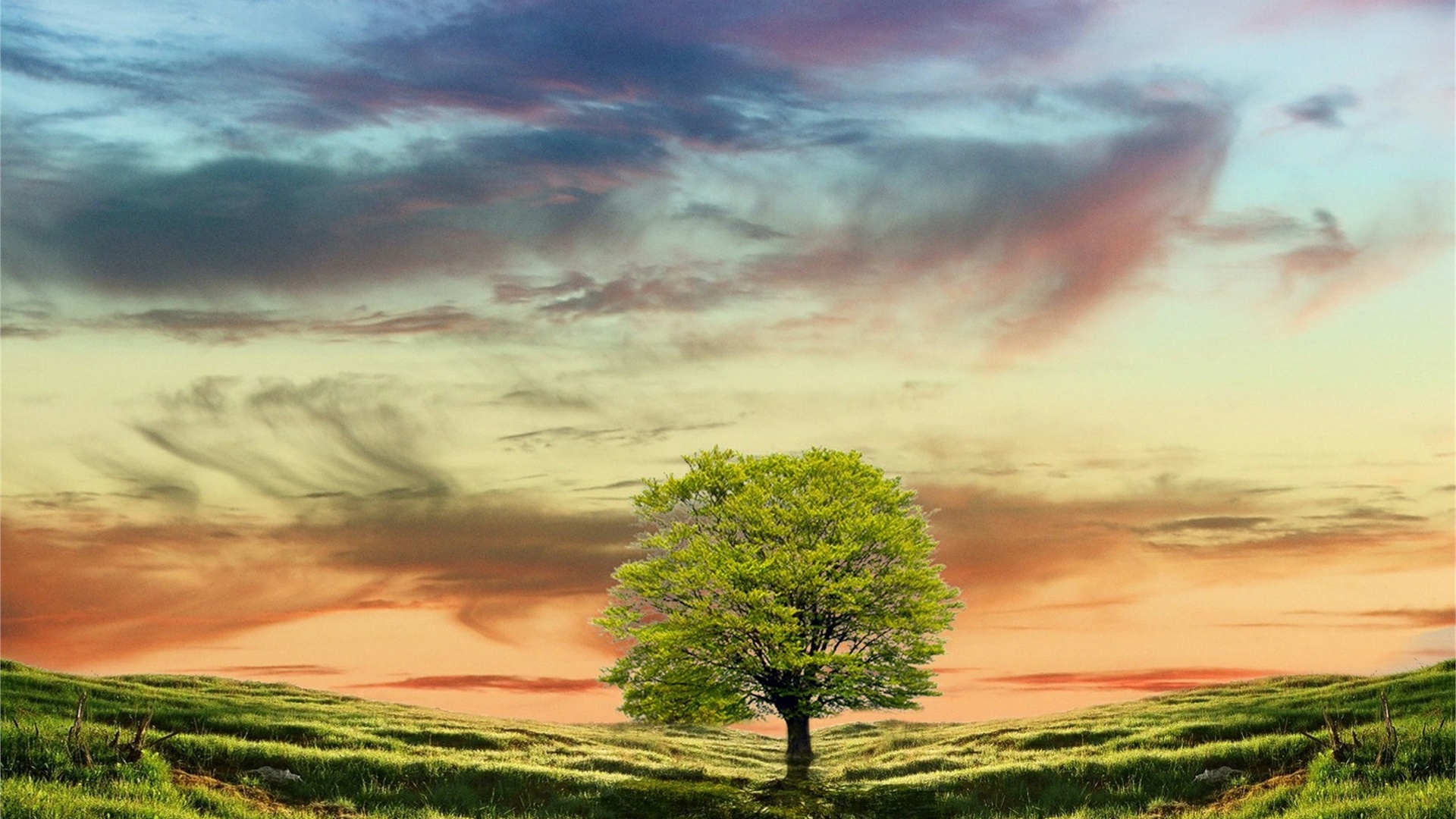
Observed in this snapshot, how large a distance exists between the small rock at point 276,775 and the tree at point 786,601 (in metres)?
14.9

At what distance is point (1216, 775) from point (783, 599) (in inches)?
643

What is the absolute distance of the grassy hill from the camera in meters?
22.9

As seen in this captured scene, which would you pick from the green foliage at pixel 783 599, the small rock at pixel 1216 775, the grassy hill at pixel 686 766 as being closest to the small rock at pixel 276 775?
the grassy hill at pixel 686 766

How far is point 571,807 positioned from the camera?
1133 inches

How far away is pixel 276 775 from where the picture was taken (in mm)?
27797

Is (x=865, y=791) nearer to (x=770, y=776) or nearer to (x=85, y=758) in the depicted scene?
(x=770, y=776)

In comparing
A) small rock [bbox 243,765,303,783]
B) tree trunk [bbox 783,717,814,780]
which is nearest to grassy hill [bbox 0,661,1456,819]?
small rock [bbox 243,765,303,783]

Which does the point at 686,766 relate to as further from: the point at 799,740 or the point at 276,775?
the point at 276,775

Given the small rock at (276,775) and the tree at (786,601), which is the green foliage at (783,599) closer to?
the tree at (786,601)

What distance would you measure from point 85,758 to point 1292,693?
42927 mm

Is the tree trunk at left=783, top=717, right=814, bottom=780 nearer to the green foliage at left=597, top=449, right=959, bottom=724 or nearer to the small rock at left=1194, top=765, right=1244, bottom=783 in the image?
the green foliage at left=597, top=449, right=959, bottom=724

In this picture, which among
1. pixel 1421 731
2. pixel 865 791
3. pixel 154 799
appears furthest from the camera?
pixel 865 791

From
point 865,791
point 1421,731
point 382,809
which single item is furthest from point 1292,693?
point 382,809

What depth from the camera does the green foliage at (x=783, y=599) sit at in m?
38.8
